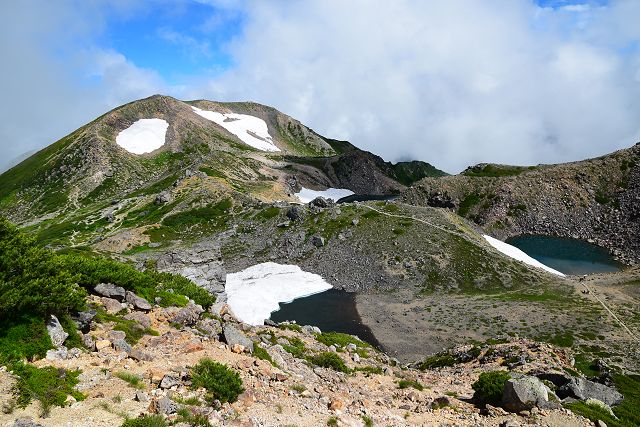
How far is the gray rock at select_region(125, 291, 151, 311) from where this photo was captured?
84.2 feet

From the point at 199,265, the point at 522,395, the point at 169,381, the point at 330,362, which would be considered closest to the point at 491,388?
the point at 522,395

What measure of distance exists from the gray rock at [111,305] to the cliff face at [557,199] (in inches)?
5372

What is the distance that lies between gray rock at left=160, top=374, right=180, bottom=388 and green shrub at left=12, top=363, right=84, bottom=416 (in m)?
2.96

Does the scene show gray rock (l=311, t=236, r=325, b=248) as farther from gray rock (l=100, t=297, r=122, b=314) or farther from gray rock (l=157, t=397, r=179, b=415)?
gray rock (l=157, t=397, r=179, b=415)

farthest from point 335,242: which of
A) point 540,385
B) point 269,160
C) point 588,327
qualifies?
point 269,160

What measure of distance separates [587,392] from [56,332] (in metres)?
31.8

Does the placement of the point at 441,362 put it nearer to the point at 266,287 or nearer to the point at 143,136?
the point at 266,287

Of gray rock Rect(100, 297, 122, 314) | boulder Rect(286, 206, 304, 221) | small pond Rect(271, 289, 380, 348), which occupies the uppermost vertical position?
boulder Rect(286, 206, 304, 221)

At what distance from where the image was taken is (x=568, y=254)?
12244 centimetres

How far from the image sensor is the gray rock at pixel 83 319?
67.7ft

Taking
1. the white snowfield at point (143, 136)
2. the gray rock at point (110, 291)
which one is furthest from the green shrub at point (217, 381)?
the white snowfield at point (143, 136)

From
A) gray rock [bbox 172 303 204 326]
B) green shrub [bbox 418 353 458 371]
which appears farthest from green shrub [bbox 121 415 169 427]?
green shrub [bbox 418 353 458 371]

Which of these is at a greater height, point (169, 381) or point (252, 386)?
point (169, 381)

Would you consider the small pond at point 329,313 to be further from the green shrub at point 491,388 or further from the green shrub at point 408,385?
the green shrub at point 491,388
